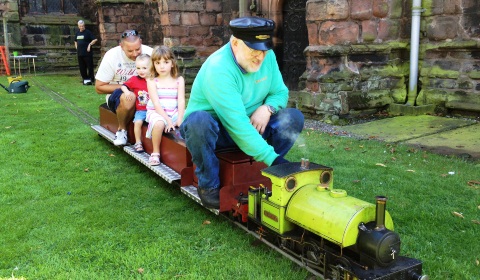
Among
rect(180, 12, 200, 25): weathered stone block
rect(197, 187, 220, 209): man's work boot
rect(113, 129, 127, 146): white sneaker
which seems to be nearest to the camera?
rect(197, 187, 220, 209): man's work boot

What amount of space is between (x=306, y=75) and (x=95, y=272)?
20.2ft

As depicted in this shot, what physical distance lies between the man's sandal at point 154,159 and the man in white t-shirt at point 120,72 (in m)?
0.99

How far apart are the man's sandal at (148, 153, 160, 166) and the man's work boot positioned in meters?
1.23

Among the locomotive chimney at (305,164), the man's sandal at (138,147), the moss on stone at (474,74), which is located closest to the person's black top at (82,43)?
the man's sandal at (138,147)

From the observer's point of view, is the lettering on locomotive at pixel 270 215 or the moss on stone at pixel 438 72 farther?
the moss on stone at pixel 438 72

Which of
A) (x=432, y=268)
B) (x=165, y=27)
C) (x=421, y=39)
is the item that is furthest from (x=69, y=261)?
(x=165, y=27)

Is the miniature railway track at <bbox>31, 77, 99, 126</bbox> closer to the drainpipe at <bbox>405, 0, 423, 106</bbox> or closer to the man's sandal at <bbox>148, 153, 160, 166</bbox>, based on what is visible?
the man's sandal at <bbox>148, 153, 160, 166</bbox>

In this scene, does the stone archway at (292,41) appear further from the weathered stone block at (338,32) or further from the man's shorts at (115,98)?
the man's shorts at (115,98)

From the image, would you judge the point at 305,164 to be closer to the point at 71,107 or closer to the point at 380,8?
the point at 380,8

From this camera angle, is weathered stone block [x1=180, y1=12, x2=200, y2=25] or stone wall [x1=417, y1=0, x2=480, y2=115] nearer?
stone wall [x1=417, y1=0, x2=480, y2=115]

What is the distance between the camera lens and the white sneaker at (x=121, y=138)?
18.6 ft

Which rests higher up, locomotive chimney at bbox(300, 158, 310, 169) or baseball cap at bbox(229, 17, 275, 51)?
baseball cap at bbox(229, 17, 275, 51)

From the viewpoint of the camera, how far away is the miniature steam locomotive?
97.1 inches

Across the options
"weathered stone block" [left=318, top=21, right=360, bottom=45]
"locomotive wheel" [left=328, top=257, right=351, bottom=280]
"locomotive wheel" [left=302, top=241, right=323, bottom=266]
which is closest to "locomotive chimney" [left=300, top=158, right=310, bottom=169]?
"locomotive wheel" [left=302, top=241, right=323, bottom=266]
